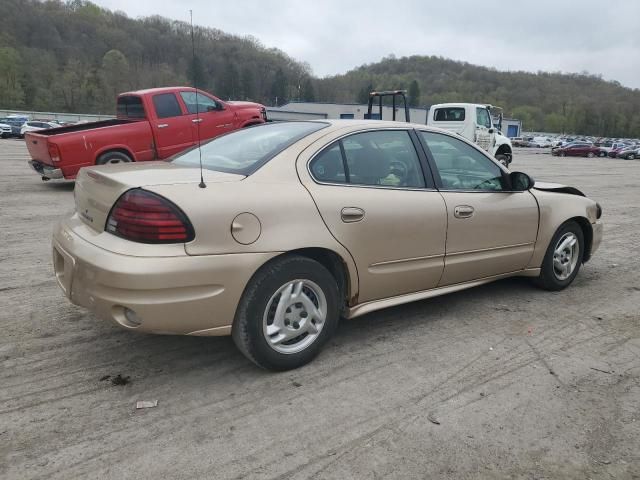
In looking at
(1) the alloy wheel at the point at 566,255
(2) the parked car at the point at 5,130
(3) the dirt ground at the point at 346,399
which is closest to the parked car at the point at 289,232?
(3) the dirt ground at the point at 346,399

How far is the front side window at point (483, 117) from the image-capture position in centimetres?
1659

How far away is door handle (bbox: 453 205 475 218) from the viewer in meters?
3.80

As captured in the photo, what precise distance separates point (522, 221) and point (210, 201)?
2.73 m

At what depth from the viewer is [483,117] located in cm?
1678

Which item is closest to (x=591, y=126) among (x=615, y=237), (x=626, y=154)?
(x=626, y=154)

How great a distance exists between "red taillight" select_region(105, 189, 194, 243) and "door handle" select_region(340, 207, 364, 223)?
3.17 ft

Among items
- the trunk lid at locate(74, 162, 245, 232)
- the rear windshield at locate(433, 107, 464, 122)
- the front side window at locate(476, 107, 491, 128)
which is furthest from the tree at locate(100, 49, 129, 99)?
the trunk lid at locate(74, 162, 245, 232)

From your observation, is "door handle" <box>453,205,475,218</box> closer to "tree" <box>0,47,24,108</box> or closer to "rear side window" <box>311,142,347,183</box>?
"rear side window" <box>311,142,347,183</box>

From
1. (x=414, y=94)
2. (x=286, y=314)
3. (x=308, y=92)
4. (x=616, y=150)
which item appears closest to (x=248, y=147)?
(x=286, y=314)

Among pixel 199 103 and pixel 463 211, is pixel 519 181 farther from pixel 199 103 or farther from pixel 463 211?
pixel 199 103

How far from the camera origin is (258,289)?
9.36 ft

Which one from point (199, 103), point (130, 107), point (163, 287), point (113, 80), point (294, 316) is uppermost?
point (113, 80)

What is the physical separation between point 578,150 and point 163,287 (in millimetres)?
47463

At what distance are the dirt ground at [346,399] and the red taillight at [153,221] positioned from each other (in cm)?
89
